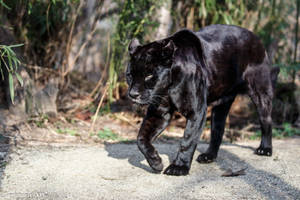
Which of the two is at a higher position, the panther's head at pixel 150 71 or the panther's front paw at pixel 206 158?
the panther's head at pixel 150 71

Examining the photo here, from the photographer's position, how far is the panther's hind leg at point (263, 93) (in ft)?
11.9

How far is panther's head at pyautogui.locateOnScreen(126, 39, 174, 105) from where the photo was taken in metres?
2.93

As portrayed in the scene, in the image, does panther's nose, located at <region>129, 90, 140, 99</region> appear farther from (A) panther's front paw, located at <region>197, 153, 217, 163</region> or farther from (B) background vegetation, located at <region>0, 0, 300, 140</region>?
(B) background vegetation, located at <region>0, 0, 300, 140</region>

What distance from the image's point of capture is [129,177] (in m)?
2.98

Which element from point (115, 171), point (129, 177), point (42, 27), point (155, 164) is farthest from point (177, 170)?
point (42, 27)

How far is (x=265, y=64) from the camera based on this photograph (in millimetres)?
3686

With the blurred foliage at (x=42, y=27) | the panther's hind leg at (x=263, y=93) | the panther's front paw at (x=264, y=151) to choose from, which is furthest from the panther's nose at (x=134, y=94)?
the blurred foliage at (x=42, y=27)

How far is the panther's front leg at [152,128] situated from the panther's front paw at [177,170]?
0.06 metres

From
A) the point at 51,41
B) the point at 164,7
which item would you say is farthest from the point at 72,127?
the point at 164,7

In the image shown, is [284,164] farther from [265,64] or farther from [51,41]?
[51,41]

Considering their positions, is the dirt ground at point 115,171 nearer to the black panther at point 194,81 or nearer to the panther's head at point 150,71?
the black panther at point 194,81

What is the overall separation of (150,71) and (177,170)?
0.78m

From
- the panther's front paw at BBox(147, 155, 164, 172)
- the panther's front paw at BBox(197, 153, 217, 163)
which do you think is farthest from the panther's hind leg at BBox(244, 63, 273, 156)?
the panther's front paw at BBox(147, 155, 164, 172)

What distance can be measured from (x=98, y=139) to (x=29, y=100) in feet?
2.99
